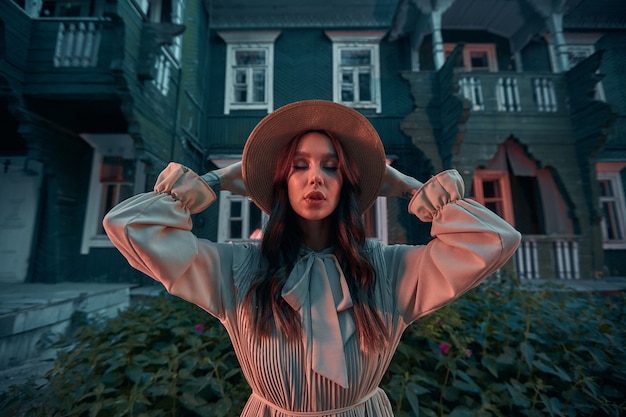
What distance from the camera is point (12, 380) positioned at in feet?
7.92

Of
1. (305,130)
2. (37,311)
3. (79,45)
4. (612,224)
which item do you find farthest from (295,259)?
(612,224)

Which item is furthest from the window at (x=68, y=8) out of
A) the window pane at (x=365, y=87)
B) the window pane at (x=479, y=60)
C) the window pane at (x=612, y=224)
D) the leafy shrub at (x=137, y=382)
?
the window pane at (x=612, y=224)

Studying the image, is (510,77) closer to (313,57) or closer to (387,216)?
(387,216)

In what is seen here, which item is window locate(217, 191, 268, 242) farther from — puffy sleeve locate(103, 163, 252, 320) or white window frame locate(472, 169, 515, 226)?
puffy sleeve locate(103, 163, 252, 320)

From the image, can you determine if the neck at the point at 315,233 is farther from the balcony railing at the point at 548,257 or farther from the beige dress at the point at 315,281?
the balcony railing at the point at 548,257

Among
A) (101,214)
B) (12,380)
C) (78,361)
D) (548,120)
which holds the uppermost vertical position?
(548,120)

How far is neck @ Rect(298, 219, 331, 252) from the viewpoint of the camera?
118cm

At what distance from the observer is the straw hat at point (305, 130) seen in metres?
1.11

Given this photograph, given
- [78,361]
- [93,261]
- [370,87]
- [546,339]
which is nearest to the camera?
[78,361]

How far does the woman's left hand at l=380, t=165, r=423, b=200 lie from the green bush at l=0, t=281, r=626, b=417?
95 cm

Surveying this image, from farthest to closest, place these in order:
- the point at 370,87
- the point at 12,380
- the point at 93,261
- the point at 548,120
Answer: the point at 370,87 < the point at 548,120 < the point at 93,261 < the point at 12,380

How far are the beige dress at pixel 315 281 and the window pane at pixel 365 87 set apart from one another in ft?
24.1

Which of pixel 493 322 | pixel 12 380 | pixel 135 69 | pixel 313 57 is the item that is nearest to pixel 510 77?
pixel 313 57

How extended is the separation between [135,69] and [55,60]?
4.45 ft
